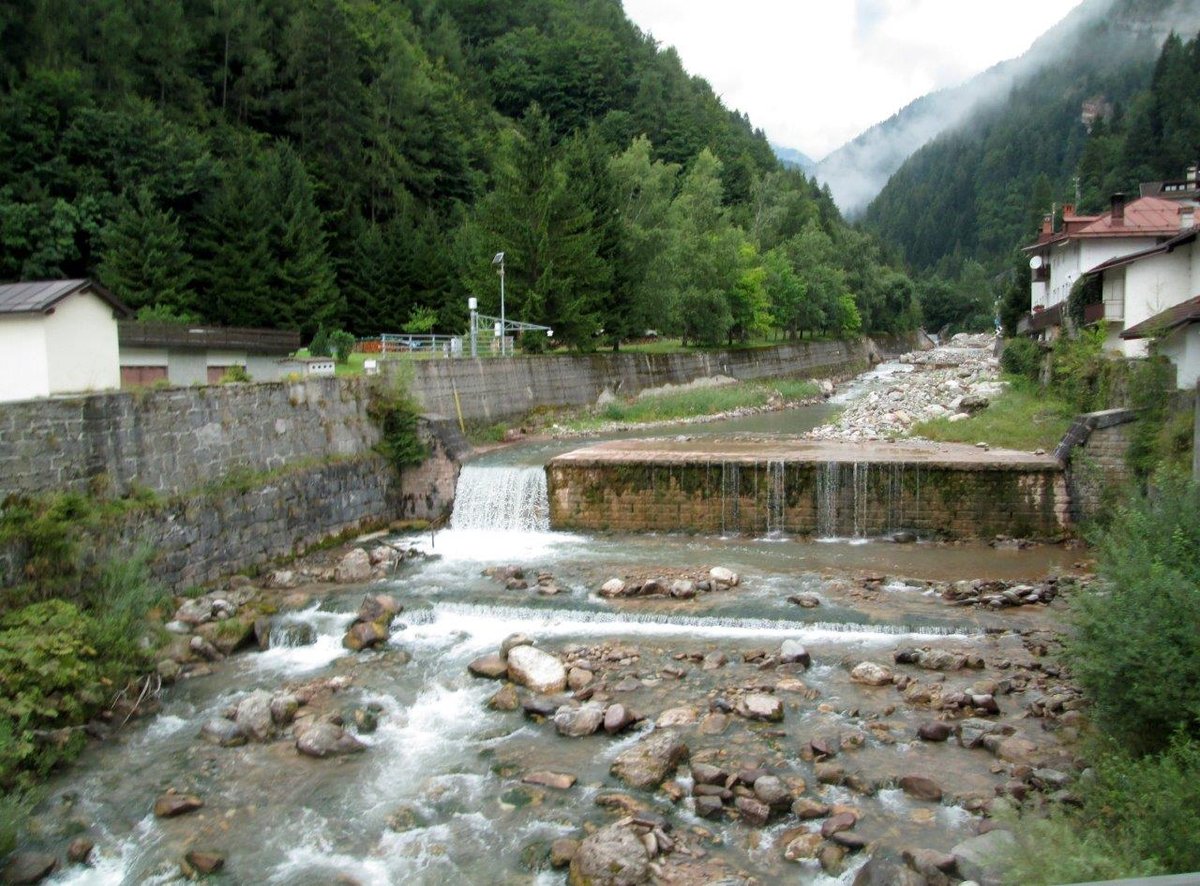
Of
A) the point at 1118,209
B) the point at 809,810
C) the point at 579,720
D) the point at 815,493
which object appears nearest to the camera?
the point at 809,810

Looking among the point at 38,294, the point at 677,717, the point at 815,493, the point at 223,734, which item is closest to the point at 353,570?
the point at 223,734

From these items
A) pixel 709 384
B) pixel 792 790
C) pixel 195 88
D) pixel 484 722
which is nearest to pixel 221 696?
pixel 484 722

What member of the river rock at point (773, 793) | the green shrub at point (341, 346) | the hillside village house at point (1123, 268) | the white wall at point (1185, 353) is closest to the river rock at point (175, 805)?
the river rock at point (773, 793)

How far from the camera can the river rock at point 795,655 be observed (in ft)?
40.9

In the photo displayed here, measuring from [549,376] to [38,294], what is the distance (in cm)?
2128

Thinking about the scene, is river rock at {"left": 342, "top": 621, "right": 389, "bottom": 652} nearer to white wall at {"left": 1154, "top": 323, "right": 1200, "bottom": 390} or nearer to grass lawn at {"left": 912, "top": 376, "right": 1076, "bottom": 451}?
white wall at {"left": 1154, "top": 323, "right": 1200, "bottom": 390}

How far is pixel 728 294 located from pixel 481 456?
2869 centimetres

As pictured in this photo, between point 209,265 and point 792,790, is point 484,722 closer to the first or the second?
point 792,790

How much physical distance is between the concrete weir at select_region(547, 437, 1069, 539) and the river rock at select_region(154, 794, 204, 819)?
12.9m

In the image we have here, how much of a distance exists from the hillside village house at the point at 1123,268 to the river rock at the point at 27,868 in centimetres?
1968

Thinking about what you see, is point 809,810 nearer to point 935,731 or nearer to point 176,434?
point 935,731

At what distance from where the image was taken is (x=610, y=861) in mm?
7895

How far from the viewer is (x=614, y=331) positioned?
41438 mm

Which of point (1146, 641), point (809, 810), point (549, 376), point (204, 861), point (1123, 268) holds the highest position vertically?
point (1123, 268)
